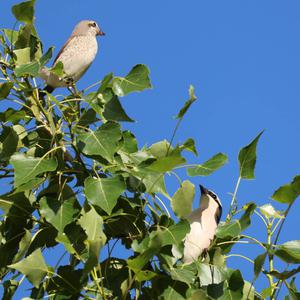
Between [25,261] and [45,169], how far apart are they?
0.38 metres

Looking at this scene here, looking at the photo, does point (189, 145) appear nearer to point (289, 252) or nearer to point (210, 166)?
point (210, 166)

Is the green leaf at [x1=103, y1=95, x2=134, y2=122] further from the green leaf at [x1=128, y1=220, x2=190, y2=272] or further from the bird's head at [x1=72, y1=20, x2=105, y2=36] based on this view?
the bird's head at [x1=72, y1=20, x2=105, y2=36]

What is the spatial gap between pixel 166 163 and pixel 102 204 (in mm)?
359

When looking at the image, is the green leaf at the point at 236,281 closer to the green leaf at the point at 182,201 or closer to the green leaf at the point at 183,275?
the green leaf at the point at 183,275

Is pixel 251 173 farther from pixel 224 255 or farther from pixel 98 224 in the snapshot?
pixel 98 224

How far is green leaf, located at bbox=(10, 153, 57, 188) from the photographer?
117 inches

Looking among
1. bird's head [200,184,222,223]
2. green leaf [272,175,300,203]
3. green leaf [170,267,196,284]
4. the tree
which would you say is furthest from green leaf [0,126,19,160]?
bird's head [200,184,222,223]

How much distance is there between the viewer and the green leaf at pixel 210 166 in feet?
10.5

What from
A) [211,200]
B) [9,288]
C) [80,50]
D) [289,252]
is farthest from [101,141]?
[80,50]

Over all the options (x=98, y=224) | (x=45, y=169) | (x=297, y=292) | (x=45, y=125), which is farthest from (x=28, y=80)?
(x=297, y=292)

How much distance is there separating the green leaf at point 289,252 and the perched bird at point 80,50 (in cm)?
316

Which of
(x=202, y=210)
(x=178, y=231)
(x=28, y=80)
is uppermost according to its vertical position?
(x=28, y=80)

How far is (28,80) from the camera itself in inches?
133

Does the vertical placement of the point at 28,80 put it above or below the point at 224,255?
above
